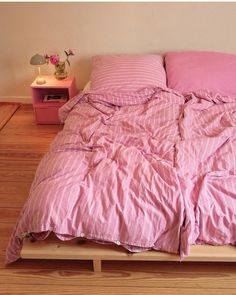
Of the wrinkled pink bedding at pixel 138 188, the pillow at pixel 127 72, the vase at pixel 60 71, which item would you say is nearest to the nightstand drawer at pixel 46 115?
the vase at pixel 60 71

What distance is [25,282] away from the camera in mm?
1508

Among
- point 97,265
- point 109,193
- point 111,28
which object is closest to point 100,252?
point 97,265

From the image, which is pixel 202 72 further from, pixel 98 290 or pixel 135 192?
pixel 98 290

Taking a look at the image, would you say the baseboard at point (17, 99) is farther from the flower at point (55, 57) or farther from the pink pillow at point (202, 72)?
the pink pillow at point (202, 72)

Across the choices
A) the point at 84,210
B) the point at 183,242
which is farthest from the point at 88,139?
the point at 183,242

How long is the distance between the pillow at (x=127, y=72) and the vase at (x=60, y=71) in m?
0.32

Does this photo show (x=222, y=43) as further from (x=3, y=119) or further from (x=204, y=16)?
(x=3, y=119)

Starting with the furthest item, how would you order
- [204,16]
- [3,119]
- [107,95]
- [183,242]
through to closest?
[3,119] → [204,16] → [107,95] → [183,242]

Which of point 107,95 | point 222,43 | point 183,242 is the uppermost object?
point 222,43

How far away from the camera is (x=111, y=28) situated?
2824 millimetres

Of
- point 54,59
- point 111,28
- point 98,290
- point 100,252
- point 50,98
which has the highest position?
point 111,28

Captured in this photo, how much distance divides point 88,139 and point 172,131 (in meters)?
0.49

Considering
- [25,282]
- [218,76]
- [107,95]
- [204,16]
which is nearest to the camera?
[25,282]

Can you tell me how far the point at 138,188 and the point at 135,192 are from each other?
0.08ft
